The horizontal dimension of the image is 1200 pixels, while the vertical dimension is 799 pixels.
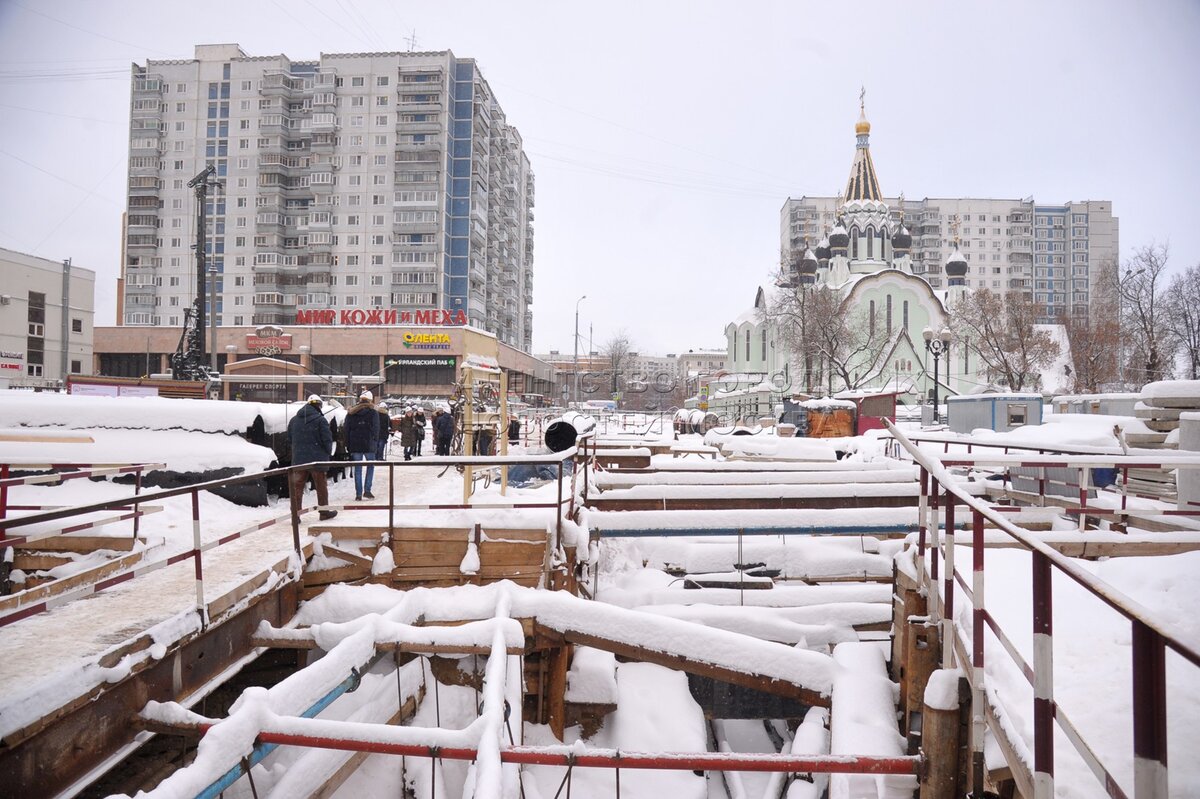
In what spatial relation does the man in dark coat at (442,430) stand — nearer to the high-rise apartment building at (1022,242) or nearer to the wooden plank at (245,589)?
the wooden plank at (245,589)

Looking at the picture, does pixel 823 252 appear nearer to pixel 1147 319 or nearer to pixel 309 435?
pixel 1147 319

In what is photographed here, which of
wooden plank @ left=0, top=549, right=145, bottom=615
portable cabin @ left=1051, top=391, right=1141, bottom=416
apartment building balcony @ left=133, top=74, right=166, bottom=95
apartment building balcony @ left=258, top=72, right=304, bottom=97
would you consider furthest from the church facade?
apartment building balcony @ left=133, top=74, right=166, bottom=95

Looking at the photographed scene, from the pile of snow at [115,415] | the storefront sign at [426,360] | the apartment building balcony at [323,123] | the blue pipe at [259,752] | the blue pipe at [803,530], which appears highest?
the apartment building balcony at [323,123]

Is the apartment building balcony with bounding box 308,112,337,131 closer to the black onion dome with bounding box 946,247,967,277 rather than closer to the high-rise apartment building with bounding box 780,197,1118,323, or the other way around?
the black onion dome with bounding box 946,247,967,277

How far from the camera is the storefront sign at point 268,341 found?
136 ft

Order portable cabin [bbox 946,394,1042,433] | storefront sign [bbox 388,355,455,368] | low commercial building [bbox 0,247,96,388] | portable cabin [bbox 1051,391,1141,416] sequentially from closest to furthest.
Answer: portable cabin [bbox 946,394,1042,433]
portable cabin [bbox 1051,391,1141,416]
low commercial building [bbox 0,247,96,388]
storefront sign [bbox 388,355,455,368]

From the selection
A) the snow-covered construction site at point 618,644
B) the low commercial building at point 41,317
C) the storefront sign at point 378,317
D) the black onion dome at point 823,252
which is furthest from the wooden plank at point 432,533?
the black onion dome at point 823,252

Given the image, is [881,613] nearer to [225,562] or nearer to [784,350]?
[225,562]

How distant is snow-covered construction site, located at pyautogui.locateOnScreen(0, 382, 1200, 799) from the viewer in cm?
263

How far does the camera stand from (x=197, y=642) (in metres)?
4.40

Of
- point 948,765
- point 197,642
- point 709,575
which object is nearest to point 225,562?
point 197,642

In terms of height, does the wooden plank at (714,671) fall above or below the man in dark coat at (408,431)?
below

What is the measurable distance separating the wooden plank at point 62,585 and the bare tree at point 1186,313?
1840 inches

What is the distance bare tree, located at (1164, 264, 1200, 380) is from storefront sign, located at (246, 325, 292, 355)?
2074 inches
